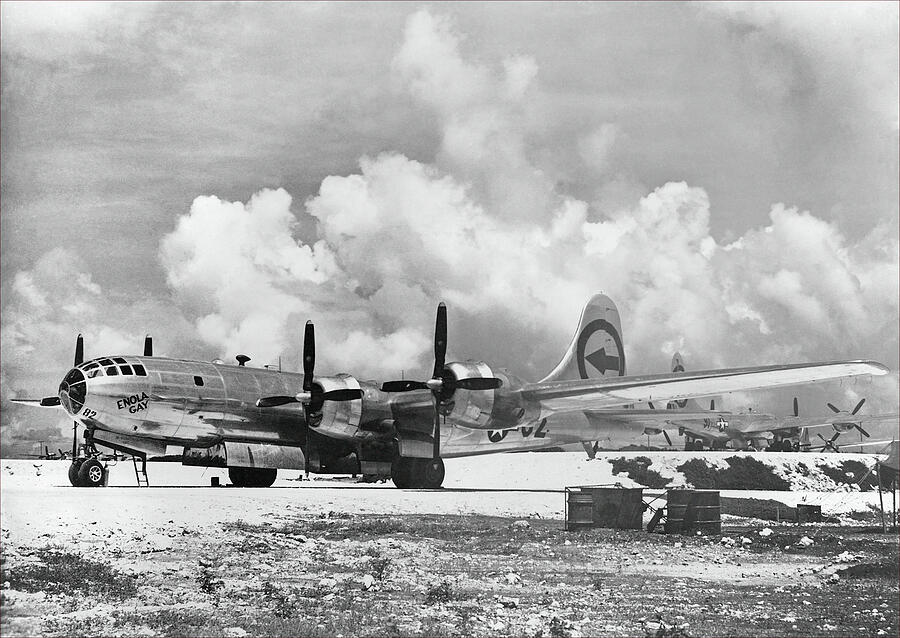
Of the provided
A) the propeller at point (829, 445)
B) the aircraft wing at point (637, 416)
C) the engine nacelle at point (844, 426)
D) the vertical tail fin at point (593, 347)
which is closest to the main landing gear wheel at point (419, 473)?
the aircraft wing at point (637, 416)

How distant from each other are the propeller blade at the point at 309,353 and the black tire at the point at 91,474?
17.6ft

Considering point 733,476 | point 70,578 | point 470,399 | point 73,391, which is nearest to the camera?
point 70,578

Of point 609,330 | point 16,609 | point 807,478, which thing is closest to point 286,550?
point 16,609

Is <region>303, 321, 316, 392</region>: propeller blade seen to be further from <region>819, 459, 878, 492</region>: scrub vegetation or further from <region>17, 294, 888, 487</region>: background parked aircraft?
<region>819, 459, 878, 492</region>: scrub vegetation

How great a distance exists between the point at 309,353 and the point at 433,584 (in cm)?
951

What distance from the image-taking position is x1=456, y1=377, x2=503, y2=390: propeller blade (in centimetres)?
1897

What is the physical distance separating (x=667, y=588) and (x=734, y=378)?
489 centimetres

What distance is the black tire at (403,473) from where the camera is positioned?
72.6ft

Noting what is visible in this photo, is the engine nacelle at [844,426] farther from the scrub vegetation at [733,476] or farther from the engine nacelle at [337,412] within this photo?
the engine nacelle at [337,412]

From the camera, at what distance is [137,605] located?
11242 millimetres

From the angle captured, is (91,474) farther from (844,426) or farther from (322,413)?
(844,426)

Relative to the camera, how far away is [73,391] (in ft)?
65.9

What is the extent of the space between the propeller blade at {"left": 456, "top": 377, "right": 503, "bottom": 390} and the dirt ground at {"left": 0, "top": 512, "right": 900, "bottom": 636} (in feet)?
13.6

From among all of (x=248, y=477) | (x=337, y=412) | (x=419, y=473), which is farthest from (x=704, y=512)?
(x=248, y=477)
